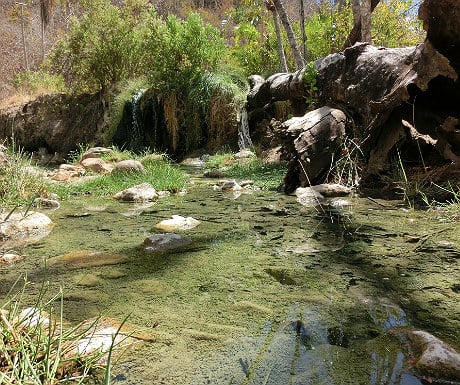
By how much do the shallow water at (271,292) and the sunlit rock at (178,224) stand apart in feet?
0.27

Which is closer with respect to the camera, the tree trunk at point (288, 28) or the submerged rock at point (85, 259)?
the submerged rock at point (85, 259)

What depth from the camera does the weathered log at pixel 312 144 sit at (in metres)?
4.63

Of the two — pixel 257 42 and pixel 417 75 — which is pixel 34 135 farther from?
pixel 417 75

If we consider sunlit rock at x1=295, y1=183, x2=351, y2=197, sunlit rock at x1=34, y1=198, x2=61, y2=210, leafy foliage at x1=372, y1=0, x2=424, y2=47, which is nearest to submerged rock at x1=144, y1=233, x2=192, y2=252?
sunlit rock at x1=295, y1=183, x2=351, y2=197

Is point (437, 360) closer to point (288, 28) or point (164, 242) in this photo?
point (164, 242)

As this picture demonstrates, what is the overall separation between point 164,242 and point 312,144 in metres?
2.52

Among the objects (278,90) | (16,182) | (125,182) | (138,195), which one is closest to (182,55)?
(278,90)

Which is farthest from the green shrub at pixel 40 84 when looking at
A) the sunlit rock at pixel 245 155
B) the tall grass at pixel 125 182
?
the tall grass at pixel 125 182

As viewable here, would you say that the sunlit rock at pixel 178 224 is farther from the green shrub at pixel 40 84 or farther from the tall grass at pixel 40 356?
the green shrub at pixel 40 84

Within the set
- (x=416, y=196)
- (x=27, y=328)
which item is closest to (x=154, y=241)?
(x=27, y=328)

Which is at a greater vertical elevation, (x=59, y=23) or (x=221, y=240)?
(x=59, y=23)

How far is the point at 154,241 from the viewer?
2670 mm

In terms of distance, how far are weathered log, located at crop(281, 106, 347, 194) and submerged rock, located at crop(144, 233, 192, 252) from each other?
2224 mm

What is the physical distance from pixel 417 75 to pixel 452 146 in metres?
0.74
